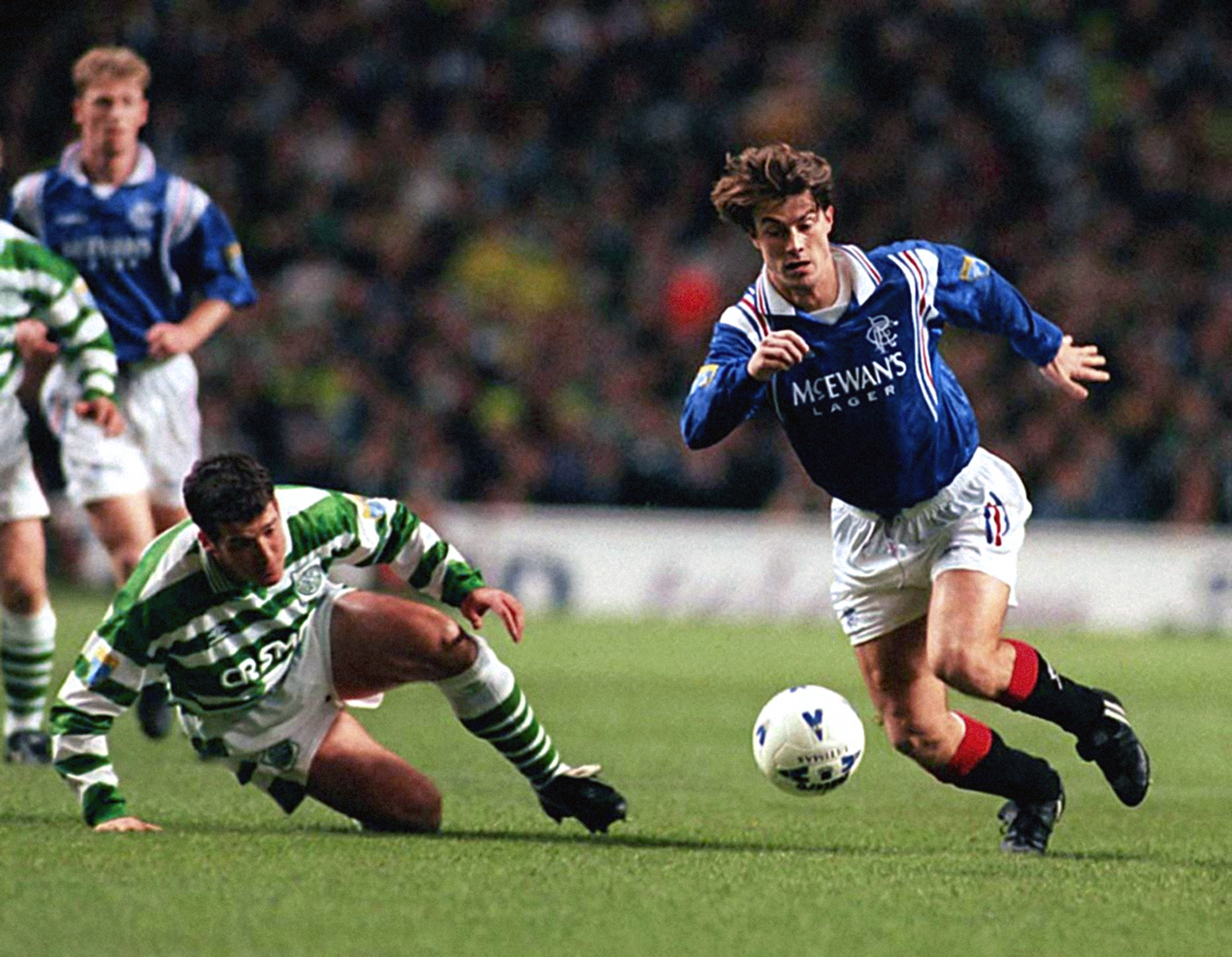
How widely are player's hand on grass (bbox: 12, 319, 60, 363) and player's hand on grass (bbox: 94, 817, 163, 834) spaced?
2.40 m

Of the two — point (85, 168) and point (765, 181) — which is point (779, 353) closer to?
point (765, 181)

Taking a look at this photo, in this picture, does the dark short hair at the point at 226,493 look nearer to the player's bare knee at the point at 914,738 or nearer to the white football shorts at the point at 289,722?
the white football shorts at the point at 289,722

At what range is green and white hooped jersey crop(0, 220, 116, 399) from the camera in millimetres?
6973

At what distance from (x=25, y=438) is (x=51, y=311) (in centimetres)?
48

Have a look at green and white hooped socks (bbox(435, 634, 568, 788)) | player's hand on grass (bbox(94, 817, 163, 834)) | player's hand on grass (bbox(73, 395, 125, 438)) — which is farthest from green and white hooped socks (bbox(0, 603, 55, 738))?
green and white hooped socks (bbox(435, 634, 568, 788))

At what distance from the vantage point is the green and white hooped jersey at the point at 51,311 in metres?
6.97

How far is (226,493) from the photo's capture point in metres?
5.13

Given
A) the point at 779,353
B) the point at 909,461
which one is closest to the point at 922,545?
the point at 909,461

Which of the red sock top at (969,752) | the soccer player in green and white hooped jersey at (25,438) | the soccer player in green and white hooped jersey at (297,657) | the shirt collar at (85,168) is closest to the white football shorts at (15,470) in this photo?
the soccer player in green and white hooped jersey at (25,438)

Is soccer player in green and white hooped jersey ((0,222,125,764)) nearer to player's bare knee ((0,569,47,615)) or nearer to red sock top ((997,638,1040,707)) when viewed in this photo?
player's bare knee ((0,569,47,615))

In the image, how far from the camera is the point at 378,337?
16.1 m

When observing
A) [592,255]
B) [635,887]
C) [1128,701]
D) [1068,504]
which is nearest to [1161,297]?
[1068,504]

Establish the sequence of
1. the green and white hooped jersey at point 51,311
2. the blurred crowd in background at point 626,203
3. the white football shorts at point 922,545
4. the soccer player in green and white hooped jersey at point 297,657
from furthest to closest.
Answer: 1. the blurred crowd in background at point 626,203
2. the green and white hooped jersey at point 51,311
3. the white football shorts at point 922,545
4. the soccer player in green and white hooped jersey at point 297,657

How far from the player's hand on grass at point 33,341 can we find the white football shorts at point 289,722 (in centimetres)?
219
